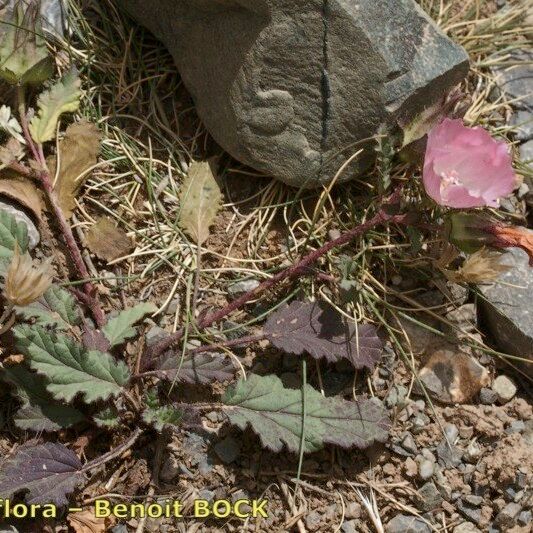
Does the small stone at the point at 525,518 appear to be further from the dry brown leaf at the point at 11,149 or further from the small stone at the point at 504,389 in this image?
the dry brown leaf at the point at 11,149

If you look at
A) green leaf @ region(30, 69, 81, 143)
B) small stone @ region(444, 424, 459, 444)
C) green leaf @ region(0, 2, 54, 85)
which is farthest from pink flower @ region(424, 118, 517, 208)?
green leaf @ region(0, 2, 54, 85)

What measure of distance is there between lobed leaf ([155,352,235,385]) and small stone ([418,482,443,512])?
0.70 meters

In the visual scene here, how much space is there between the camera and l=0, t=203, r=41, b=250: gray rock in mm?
2609

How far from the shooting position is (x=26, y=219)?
8.65 ft

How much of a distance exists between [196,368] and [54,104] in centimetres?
102

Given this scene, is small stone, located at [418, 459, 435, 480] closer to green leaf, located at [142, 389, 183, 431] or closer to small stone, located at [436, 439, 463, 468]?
small stone, located at [436, 439, 463, 468]

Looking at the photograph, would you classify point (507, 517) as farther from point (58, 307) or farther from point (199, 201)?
point (58, 307)

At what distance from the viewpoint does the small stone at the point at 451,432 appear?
8.52 ft

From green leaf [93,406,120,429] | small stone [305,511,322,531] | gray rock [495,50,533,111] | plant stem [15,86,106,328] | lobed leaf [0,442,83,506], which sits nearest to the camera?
lobed leaf [0,442,83,506]

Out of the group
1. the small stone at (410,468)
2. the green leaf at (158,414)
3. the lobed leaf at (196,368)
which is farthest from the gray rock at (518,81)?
the green leaf at (158,414)

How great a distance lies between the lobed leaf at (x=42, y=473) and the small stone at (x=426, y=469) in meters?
1.03

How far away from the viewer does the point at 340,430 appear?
2.43 metres

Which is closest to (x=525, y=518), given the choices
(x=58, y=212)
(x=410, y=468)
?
(x=410, y=468)

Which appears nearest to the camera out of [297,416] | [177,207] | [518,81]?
[297,416]
